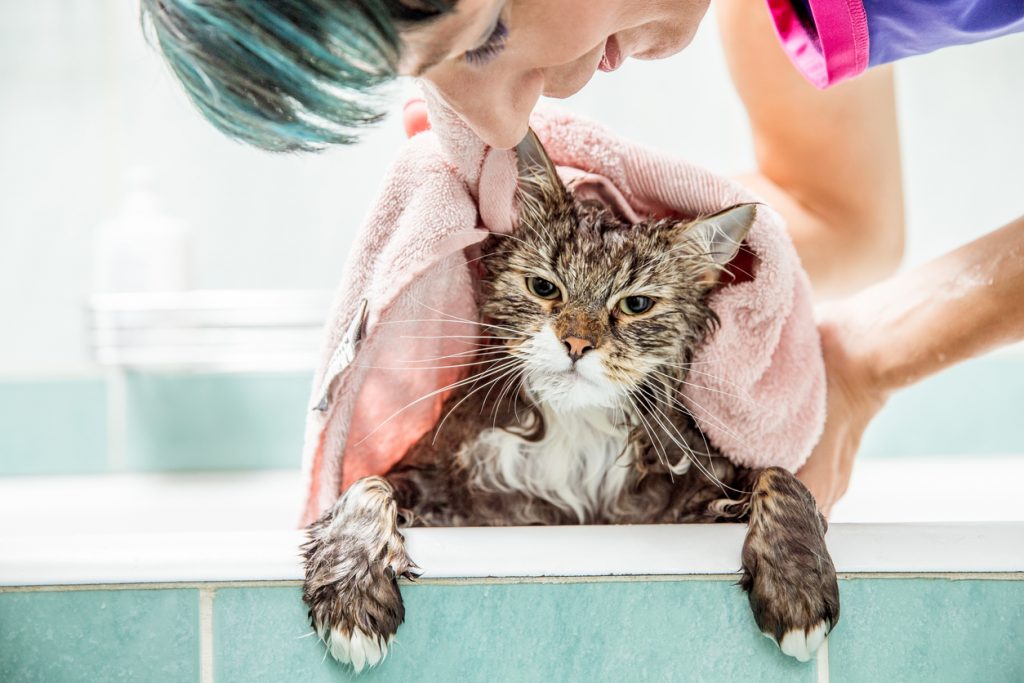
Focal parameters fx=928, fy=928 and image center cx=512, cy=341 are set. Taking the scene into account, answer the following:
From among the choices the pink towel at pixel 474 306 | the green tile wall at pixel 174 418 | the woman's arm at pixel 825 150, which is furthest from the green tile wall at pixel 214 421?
the woman's arm at pixel 825 150

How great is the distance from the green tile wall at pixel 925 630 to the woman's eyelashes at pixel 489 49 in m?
0.62

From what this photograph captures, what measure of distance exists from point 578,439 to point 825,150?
0.64 m

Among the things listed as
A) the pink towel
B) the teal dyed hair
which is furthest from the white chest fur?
the teal dyed hair

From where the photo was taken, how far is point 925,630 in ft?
3.07

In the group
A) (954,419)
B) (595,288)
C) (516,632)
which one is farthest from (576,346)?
(954,419)

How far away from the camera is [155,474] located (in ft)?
7.54

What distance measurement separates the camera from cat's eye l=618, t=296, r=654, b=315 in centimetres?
107

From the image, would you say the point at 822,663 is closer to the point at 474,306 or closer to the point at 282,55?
the point at 474,306

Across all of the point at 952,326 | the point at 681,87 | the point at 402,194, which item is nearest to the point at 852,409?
the point at 952,326

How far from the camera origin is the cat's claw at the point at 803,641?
90cm

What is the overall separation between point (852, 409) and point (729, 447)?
0.27 metres

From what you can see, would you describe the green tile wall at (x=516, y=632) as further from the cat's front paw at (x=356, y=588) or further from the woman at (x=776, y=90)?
the woman at (x=776, y=90)

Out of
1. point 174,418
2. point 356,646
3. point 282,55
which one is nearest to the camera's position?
point 282,55

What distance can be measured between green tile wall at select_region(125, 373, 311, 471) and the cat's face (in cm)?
132
